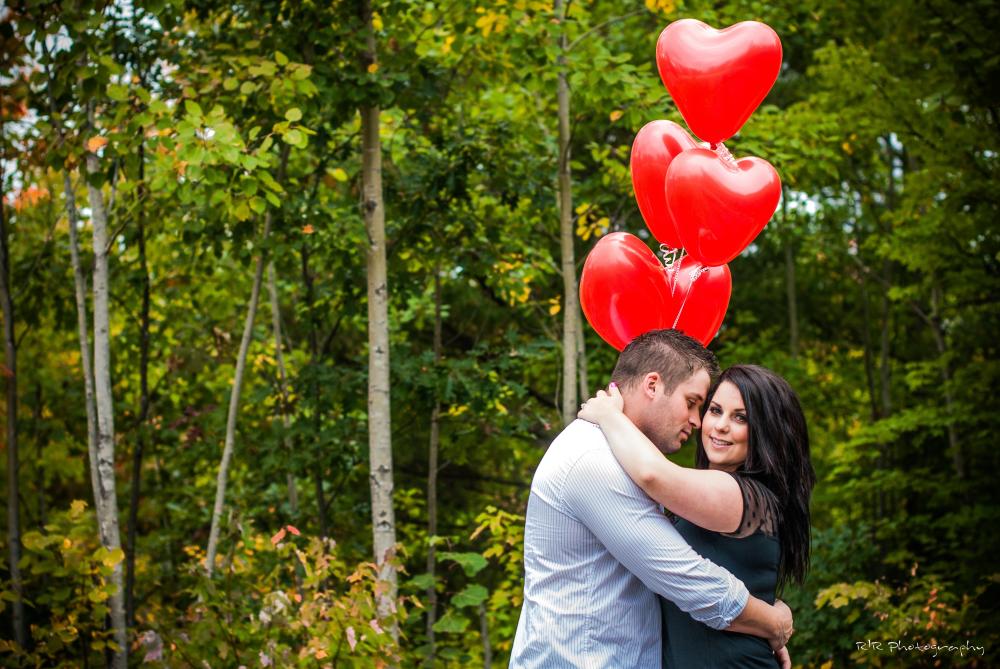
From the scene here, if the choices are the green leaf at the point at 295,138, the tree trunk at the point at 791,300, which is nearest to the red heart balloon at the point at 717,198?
the green leaf at the point at 295,138

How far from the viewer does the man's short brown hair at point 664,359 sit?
7.11 ft

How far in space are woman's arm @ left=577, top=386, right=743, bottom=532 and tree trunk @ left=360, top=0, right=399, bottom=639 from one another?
2.80 m

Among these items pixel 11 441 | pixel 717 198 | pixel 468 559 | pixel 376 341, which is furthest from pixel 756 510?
pixel 11 441

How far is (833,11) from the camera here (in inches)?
323

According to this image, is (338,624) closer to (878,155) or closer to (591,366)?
(591,366)

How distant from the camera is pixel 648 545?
1.94 metres

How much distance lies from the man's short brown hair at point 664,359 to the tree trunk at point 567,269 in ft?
11.1

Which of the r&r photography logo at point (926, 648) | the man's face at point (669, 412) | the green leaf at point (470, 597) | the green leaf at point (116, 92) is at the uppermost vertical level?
the green leaf at point (116, 92)

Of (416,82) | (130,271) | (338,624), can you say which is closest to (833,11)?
(416,82)

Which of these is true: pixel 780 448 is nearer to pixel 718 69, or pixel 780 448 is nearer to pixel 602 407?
pixel 602 407

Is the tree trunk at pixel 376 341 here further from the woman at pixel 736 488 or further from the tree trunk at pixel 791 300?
the tree trunk at pixel 791 300

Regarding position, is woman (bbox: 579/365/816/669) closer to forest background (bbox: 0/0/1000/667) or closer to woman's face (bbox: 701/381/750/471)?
woman's face (bbox: 701/381/750/471)

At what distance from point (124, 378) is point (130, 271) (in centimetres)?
169

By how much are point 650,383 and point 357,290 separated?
3.99 meters
